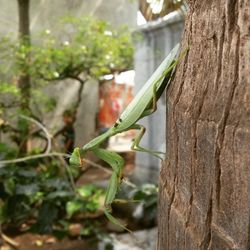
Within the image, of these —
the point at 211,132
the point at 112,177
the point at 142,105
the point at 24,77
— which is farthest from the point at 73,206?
the point at 211,132

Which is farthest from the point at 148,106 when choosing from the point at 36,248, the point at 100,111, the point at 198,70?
the point at 100,111

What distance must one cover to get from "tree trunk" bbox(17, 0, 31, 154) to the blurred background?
1 cm

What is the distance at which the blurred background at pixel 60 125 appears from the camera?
3119mm

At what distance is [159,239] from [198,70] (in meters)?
0.35

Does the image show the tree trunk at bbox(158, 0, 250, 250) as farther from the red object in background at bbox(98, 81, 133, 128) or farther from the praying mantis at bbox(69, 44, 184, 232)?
the red object in background at bbox(98, 81, 133, 128)

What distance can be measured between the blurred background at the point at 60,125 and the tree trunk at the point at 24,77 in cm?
1

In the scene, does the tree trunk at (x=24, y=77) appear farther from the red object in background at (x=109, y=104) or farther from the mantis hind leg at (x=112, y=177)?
the mantis hind leg at (x=112, y=177)

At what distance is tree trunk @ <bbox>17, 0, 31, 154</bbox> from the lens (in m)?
3.97

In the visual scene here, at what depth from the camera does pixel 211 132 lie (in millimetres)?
570

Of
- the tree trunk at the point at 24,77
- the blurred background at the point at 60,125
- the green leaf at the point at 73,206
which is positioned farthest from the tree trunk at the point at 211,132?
the tree trunk at the point at 24,77

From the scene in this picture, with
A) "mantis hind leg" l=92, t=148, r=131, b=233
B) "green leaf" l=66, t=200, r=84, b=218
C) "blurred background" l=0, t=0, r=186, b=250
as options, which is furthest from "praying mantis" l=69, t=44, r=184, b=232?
"green leaf" l=66, t=200, r=84, b=218

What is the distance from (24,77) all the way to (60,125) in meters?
1.58

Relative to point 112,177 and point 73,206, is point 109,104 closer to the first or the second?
point 73,206

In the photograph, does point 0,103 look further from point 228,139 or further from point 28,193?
point 228,139
